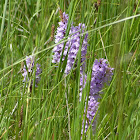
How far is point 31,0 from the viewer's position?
2.18 meters

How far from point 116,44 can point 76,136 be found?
20.2 inches

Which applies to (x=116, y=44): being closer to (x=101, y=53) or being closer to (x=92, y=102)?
(x=92, y=102)

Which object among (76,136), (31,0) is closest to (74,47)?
(76,136)

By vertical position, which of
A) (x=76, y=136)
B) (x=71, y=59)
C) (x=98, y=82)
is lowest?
(x=76, y=136)

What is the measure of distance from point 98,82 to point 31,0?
122 centimetres

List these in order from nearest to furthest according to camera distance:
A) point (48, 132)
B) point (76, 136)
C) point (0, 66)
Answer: point (76, 136) < point (48, 132) < point (0, 66)

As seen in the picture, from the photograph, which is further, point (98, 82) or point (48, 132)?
point (98, 82)

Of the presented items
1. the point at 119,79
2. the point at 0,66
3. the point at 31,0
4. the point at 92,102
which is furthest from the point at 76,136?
the point at 31,0

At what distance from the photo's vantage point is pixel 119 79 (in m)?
0.44

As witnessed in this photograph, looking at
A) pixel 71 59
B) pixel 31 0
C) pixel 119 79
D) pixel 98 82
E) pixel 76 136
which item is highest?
pixel 31 0

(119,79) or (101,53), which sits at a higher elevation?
(101,53)

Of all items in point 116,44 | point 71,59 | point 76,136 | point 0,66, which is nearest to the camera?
point 116,44

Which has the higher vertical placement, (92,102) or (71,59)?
(71,59)

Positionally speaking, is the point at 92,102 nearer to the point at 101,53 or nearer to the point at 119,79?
the point at 101,53
